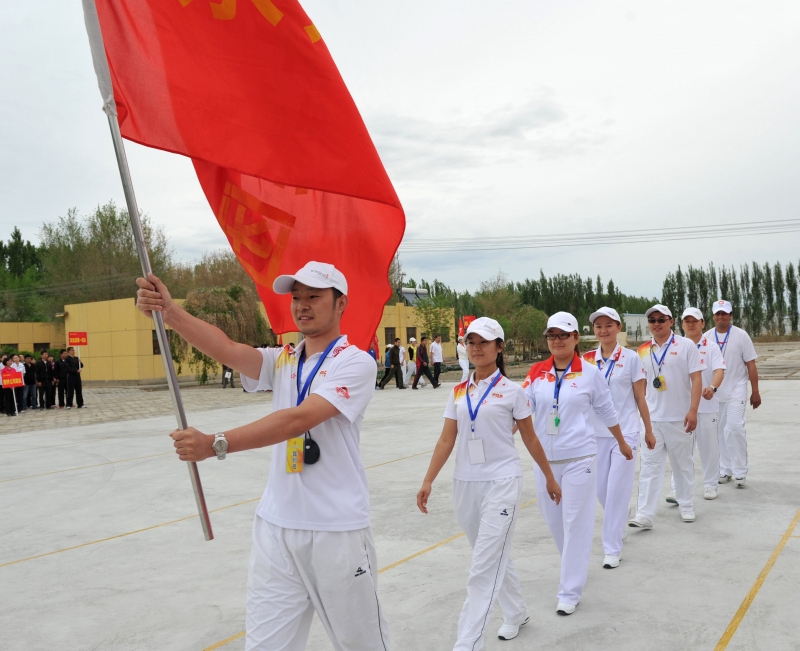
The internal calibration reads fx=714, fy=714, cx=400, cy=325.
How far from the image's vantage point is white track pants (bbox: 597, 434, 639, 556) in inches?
214

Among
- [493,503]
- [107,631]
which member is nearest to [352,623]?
[493,503]

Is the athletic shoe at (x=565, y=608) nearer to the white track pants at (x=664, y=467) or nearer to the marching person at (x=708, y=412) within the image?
the white track pants at (x=664, y=467)

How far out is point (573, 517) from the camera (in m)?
4.65

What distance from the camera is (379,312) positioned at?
12.6ft

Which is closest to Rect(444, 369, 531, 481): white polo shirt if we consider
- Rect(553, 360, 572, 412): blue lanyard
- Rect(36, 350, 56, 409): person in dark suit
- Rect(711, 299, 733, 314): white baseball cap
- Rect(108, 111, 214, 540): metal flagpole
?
Rect(553, 360, 572, 412): blue lanyard

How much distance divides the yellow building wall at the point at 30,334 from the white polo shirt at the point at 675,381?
46814mm

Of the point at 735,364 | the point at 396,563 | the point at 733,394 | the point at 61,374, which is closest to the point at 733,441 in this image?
the point at 733,394

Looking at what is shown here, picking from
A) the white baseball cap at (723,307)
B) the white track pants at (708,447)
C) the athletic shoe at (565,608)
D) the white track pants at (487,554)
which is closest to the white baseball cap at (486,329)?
the white track pants at (487,554)

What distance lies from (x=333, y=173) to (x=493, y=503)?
2.03m

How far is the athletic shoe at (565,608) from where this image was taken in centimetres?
443

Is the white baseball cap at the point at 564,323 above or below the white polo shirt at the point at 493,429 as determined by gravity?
above

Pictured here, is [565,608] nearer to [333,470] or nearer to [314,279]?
[333,470]

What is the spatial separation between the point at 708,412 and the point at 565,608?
4.04 m

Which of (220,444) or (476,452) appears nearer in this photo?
(220,444)
